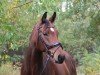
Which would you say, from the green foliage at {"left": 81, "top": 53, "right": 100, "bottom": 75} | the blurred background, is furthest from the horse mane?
the green foliage at {"left": 81, "top": 53, "right": 100, "bottom": 75}

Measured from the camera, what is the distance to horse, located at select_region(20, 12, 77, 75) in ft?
18.8

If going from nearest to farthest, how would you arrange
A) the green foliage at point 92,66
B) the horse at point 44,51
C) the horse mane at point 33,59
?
the horse at point 44,51 → the horse mane at point 33,59 → the green foliage at point 92,66

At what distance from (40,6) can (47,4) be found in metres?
0.20

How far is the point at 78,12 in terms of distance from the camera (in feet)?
43.2

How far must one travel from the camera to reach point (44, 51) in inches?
235

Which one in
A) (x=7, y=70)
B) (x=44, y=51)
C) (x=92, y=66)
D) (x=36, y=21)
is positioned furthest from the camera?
(x=92, y=66)

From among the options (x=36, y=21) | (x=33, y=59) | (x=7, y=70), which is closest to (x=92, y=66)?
(x=36, y=21)

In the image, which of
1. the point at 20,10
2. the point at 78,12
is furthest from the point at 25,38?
the point at 20,10

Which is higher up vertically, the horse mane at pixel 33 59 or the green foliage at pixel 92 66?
the horse mane at pixel 33 59

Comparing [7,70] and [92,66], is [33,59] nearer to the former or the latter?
[7,70]

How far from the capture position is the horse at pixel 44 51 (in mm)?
5727

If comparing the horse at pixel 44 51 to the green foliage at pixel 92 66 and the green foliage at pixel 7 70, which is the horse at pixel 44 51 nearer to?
the green foliage at pixel 7 70

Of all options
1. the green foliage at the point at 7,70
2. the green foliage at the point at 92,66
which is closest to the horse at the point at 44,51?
the green foliage at the point at 7,70

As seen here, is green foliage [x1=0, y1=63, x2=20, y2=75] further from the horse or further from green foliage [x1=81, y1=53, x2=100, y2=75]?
the horse
